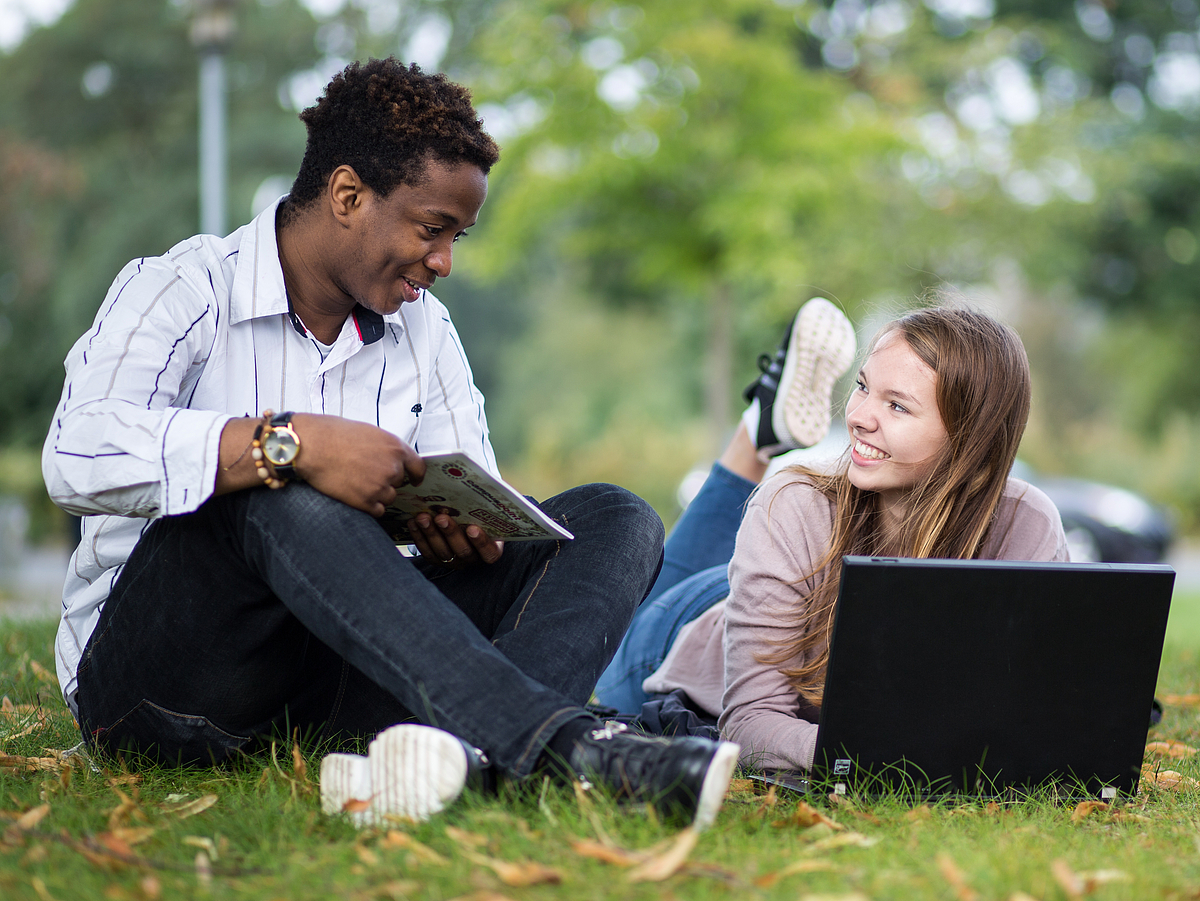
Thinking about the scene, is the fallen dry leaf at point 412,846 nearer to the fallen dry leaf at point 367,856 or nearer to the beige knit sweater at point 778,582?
the fallen dry leaf at point 367,856

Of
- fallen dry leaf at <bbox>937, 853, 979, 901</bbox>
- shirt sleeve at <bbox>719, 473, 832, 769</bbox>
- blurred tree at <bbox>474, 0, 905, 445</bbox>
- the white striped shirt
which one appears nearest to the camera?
fallen dry leaf at <bbox>937, 853, 979, 901</bbox>

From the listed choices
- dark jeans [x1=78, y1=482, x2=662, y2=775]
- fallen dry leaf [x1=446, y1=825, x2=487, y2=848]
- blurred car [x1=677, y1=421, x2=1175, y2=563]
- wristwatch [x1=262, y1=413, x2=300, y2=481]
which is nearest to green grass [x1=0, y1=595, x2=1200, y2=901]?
fallen dry leaf [x1=446, y1=825, x2=487, y2=848]

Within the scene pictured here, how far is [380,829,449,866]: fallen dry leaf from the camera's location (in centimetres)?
169

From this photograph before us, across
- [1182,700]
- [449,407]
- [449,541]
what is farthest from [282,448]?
[1182,700]

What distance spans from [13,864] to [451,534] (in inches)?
38.1

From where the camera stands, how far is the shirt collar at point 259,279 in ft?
8.04

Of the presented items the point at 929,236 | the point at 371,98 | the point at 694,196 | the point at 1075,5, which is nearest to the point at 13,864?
→ the point at 371,98

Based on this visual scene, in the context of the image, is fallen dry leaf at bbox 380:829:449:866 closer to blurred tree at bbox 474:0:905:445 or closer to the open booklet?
the open booklet

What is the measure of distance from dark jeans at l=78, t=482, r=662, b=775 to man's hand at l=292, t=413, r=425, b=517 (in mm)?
29

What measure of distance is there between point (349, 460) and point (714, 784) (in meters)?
0.82

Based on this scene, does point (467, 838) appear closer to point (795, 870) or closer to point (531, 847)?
point (531, 847)

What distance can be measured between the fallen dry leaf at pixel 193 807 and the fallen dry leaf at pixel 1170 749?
2.31 m

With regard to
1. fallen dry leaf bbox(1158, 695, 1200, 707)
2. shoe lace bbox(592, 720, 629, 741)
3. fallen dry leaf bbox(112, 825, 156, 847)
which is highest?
shoe lace bbox(592, 720, 629, 741)

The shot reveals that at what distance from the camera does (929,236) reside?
1257 cm
